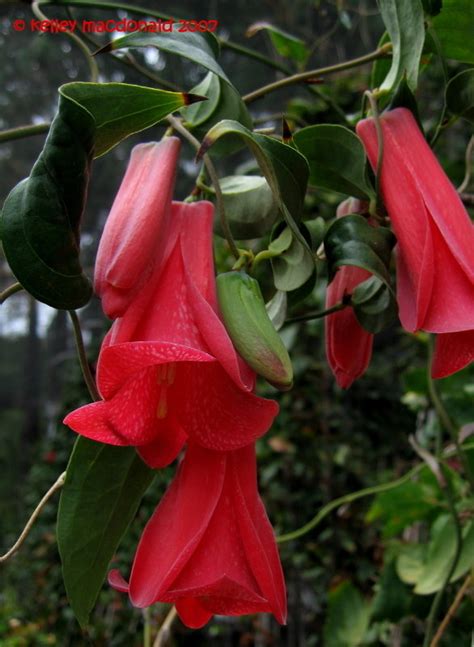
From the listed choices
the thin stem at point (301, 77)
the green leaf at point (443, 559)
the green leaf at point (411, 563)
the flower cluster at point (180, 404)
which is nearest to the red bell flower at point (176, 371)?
the flower cluster at point (180, 404)

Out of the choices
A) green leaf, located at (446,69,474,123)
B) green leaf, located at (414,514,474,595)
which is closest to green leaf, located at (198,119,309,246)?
green leaf, located at (446,69,474,123)

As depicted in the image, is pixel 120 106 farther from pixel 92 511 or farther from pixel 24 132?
pixel 92 511

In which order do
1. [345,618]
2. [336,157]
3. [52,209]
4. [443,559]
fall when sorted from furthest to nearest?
[345,618] < [443,559] < [336,157] < [52,209]

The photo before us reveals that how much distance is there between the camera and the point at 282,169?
1.02ft

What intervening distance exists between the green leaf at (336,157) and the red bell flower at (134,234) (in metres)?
0.09

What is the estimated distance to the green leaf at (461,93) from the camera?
37 cm

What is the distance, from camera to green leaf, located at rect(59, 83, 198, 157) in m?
0.29

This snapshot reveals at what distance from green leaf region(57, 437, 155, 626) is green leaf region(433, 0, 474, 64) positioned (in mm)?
285

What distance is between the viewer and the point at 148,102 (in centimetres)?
31

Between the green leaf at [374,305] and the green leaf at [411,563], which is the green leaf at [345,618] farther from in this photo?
the green leaf at [374,305]

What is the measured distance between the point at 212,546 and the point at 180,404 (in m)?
0.06

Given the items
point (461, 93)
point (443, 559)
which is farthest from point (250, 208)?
point (443, 559)

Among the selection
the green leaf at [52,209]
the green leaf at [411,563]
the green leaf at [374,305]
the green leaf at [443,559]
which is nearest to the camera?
the green leaf at [52,209]

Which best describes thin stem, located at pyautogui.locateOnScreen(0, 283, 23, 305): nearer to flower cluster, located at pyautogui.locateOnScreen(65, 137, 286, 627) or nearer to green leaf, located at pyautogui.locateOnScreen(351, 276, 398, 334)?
flower cluster, located at pyautogui.locateOnScreen(65, 137, 286, 627)
